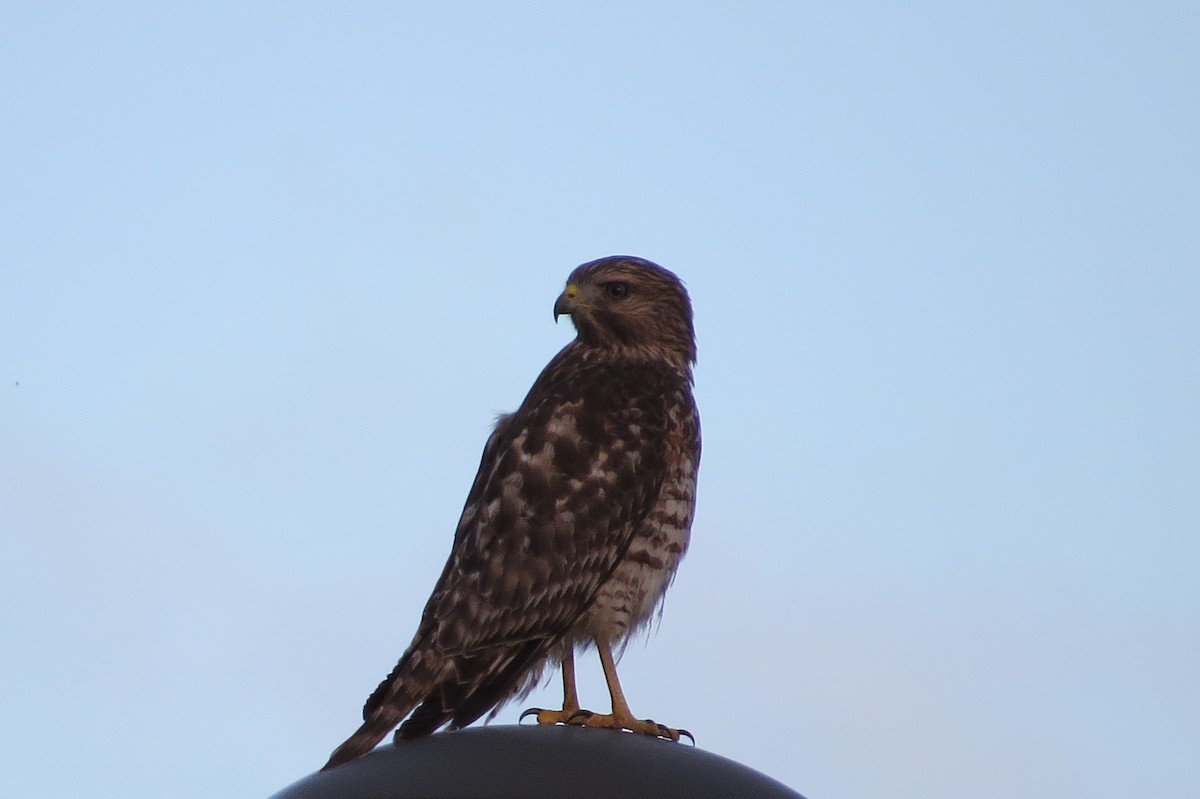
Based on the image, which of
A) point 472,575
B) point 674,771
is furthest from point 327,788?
point 472,575

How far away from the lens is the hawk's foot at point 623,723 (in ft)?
21.0

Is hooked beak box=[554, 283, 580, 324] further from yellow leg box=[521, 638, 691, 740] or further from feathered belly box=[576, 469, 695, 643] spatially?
yellow leg box=[521, 638, 691, 740]

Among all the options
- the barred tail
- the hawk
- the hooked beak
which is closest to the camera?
the barred tail

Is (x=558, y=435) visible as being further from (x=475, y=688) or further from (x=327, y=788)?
(x=327, y=788)

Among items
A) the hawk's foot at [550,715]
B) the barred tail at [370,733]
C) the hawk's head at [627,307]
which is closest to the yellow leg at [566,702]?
the hawk's foot at [550,715]

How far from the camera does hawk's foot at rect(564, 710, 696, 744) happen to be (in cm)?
640

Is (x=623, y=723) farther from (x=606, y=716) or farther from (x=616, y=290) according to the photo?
(x=616, y=290)

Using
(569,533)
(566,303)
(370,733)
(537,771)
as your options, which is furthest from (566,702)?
(537,771)

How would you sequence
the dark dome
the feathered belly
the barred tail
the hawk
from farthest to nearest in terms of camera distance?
the feathered belly, the hawk, the barred tail, the dark dome

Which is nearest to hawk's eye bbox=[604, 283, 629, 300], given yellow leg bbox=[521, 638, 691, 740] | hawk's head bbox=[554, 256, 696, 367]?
hawk's head bbox=[554, 256, 696, 367]

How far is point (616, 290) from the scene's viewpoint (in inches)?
307

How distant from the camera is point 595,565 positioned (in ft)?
22.2

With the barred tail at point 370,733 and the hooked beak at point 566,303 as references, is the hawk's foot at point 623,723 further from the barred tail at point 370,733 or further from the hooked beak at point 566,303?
the hooked beak at point 566,303

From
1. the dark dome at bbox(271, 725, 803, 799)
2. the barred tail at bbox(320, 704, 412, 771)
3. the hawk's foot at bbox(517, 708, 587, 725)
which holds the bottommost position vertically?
the dark dome at bbox(271, 725, 803, 799)
